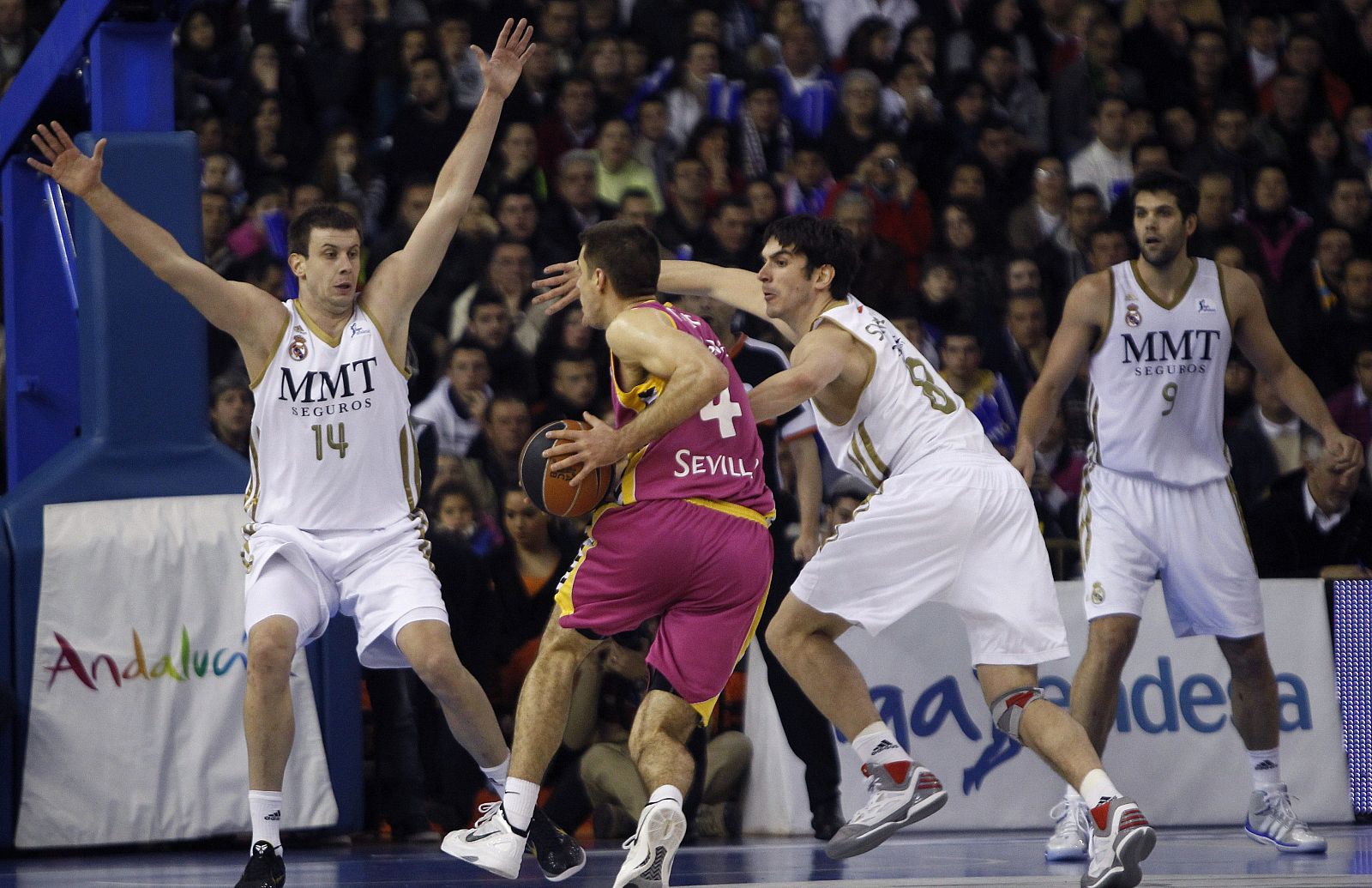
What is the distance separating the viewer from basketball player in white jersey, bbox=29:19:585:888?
257 inches

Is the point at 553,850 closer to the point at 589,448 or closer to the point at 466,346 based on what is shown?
the point at 589,448

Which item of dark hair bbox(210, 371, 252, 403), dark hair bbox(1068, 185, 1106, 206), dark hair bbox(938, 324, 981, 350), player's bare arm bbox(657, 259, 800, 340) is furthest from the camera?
dark hair bbox(1068, 185, 1106, 206)

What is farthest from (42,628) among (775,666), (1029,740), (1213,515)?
(1213,515)

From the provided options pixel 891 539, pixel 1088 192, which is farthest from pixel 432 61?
pixel 891 539

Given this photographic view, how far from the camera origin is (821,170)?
1197cm

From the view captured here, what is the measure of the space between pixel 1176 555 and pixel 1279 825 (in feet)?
4.04

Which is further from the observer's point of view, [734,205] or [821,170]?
[821,170]

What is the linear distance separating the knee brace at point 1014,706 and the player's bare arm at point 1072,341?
6.15 ft

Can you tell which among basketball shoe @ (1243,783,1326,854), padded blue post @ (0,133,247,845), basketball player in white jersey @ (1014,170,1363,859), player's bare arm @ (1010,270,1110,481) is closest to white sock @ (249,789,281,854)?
padded blue post @ (0,133,247,845)

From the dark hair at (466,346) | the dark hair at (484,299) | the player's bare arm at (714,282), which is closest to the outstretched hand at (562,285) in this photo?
the player's bare arm at (714,282)

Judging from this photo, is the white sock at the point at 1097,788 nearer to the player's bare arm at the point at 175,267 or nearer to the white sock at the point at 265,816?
the white sock at the point at 265,816

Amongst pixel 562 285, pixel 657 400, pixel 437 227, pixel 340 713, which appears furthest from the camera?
pixel 340 713

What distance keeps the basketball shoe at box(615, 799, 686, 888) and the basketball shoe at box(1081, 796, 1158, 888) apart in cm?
127

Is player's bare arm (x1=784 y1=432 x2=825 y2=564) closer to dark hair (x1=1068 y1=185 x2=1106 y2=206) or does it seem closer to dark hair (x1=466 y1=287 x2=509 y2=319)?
dark hair (x1=466 y1=287 x2=509 y2=319)
